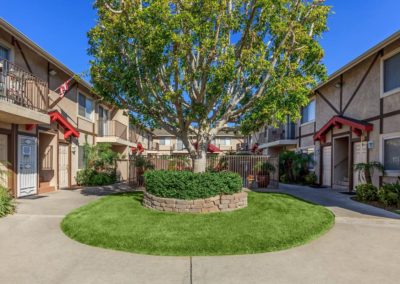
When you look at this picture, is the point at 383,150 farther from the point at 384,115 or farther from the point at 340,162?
the point at 340,162

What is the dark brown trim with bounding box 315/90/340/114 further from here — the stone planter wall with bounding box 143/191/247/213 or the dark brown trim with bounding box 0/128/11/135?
the dark brown trim with bounding box 0/128/11/135

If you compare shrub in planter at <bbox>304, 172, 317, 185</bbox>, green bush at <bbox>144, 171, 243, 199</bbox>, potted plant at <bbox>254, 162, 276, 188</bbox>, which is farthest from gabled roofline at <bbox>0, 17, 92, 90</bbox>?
shrub in planter at <bbox>304, 172, 317, 185</bbox>

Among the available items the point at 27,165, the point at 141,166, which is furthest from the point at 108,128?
the point at 27,165

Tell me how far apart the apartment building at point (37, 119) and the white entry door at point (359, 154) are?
10450 millimetres

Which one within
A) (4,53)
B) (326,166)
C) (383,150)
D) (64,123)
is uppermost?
(4,53)

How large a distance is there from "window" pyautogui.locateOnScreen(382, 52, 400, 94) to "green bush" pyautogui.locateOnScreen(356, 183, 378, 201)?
3797 millimetres

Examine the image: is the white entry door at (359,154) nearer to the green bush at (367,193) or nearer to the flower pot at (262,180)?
the green bush at (367,193)

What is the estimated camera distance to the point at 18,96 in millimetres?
9727

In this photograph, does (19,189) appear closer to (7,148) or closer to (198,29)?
(7,148)

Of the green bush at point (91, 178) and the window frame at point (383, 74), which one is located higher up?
the window frame at point (383, 74)

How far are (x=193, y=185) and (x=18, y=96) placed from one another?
6792mm

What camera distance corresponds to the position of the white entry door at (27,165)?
10922 millimetres

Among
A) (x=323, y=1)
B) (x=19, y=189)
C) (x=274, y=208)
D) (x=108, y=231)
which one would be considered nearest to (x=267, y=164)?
(x=274, y=208)

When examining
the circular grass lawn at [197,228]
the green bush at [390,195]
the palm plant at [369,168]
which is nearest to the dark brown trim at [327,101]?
the palm plant at [369,168]
